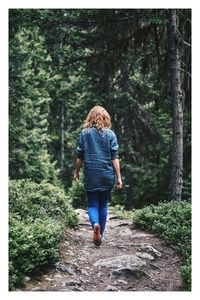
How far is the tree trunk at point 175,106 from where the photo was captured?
10.0 metres

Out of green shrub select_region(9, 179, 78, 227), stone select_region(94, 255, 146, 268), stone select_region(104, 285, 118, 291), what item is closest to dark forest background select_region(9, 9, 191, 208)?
green shrub select_region(9, 179, 78, 227)

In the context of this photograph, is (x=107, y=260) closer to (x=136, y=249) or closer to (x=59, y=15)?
(x=136, y=249)

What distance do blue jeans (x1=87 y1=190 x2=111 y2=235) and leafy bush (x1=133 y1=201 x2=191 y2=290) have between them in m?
1.22

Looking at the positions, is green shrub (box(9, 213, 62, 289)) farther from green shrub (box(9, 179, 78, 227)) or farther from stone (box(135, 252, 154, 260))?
stone (box(135, 252, 154, 260))

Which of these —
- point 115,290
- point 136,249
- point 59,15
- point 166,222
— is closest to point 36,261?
point 115,290

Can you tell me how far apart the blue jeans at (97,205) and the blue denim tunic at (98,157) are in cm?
15

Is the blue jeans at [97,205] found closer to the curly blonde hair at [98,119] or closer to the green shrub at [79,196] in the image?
the curly blonde hair at [98,119]

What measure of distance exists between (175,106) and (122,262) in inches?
186

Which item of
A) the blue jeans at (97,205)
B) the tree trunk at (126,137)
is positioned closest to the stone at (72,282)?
the blue jeans at (97,205)

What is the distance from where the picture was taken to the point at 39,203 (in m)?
8.99

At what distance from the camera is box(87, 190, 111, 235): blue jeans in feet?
24.6

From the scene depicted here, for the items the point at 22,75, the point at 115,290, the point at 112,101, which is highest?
the point at 22,75
